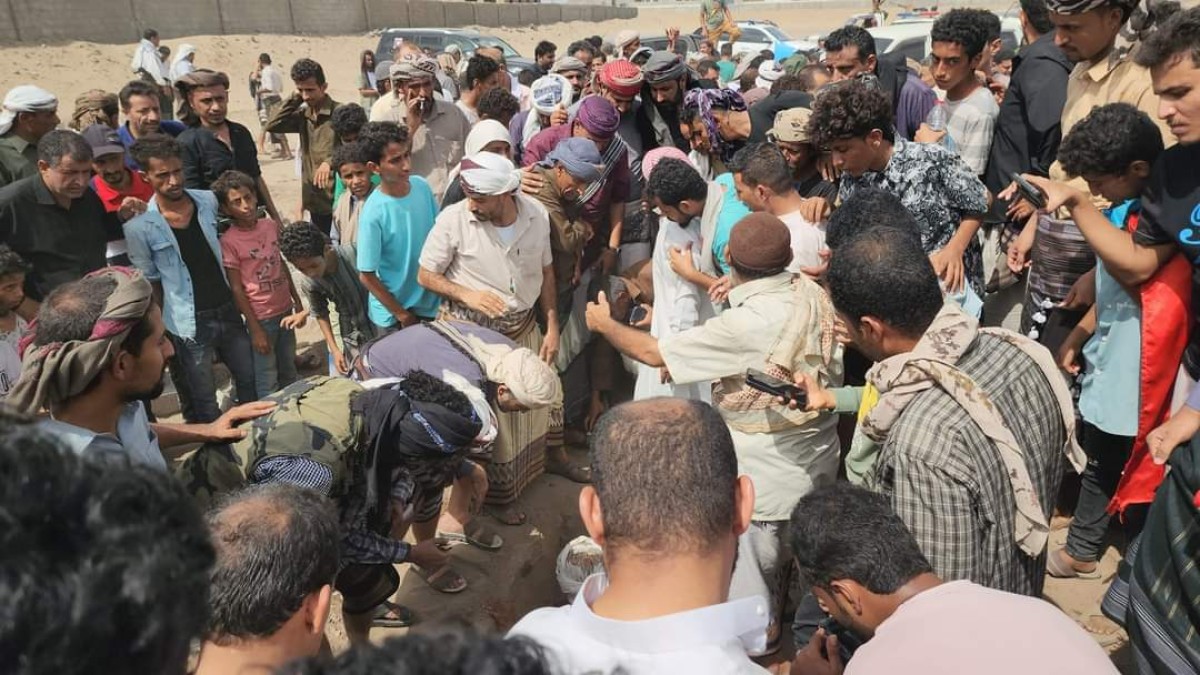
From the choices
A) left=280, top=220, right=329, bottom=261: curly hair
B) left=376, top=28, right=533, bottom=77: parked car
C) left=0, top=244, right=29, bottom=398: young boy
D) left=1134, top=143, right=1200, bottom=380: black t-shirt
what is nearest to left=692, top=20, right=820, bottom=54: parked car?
left=376, top=28, right=533, bottom=77: parked car

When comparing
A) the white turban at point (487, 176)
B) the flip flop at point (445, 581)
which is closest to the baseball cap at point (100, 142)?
the white turban at point (487, 176)

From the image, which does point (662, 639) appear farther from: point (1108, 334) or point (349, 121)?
point (349, 121)

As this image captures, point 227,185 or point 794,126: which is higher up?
point 794,126

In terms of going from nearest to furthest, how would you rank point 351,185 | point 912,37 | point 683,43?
1. point 351,185
2. point 912,37
3. point 683,43

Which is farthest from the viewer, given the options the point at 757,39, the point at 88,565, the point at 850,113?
the point at 757,39

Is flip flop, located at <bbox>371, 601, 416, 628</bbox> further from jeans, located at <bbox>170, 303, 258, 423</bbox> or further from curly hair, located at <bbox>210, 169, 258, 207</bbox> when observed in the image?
curly hair, located at <bbox>210, 169, 258, 207</bbox>

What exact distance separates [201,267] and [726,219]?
2.85m

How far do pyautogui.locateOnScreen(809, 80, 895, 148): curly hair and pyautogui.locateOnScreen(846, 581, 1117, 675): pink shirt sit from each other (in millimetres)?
2153

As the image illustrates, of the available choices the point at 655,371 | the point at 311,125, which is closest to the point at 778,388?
the point at 655,371

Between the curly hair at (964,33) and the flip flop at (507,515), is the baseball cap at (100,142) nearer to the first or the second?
the flip flop at (507,515)

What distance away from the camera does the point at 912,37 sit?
1241 centimetres

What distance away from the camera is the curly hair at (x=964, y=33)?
13.0 ft

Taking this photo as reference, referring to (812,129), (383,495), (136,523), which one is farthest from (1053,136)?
(136,523)

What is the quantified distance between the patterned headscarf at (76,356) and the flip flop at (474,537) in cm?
205
